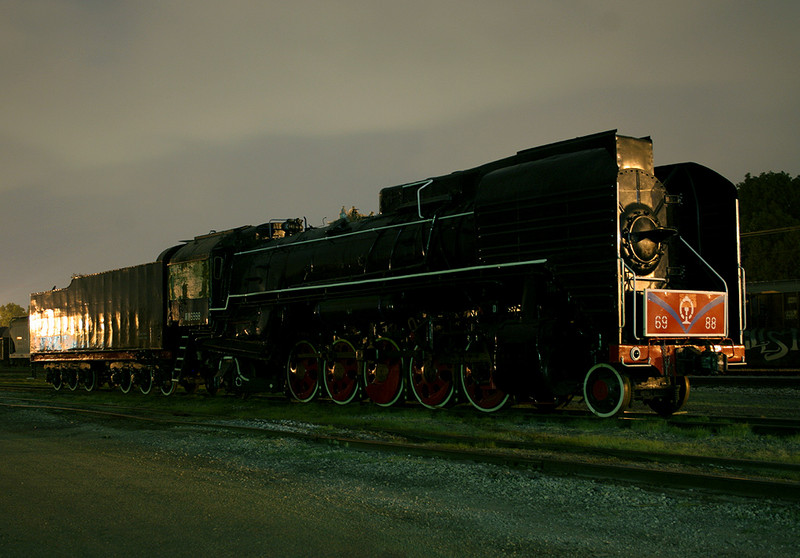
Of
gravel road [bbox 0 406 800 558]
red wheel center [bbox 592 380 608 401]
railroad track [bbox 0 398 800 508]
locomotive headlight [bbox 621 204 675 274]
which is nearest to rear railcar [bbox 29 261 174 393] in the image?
railroad track [bbox 0 398 800 508]

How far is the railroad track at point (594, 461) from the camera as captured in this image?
213 inches

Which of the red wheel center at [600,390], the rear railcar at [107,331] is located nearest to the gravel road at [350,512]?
the red wheel center at [600,390]

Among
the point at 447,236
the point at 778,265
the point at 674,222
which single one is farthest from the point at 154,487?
the point at 778,265

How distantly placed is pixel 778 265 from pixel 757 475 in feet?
118

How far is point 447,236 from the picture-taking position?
448 inches

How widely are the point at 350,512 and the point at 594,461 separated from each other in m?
2.62

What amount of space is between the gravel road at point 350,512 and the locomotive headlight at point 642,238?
4008mm

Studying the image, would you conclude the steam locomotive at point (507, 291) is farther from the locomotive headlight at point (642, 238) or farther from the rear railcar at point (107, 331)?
the rear railcar at point (107, 331)

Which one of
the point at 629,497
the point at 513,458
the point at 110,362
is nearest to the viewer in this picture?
the point at 629,497

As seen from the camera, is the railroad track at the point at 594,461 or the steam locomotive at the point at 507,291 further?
the steam locomotive at the point at 507,291

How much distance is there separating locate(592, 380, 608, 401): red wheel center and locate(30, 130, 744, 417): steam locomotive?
0.06 ft

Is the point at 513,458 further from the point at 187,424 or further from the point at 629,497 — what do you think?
the point at 187,424

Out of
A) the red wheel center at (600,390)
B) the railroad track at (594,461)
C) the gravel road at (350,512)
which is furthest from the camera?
the red wheel center at (600,390)

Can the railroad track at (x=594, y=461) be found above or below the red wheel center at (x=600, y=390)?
below
